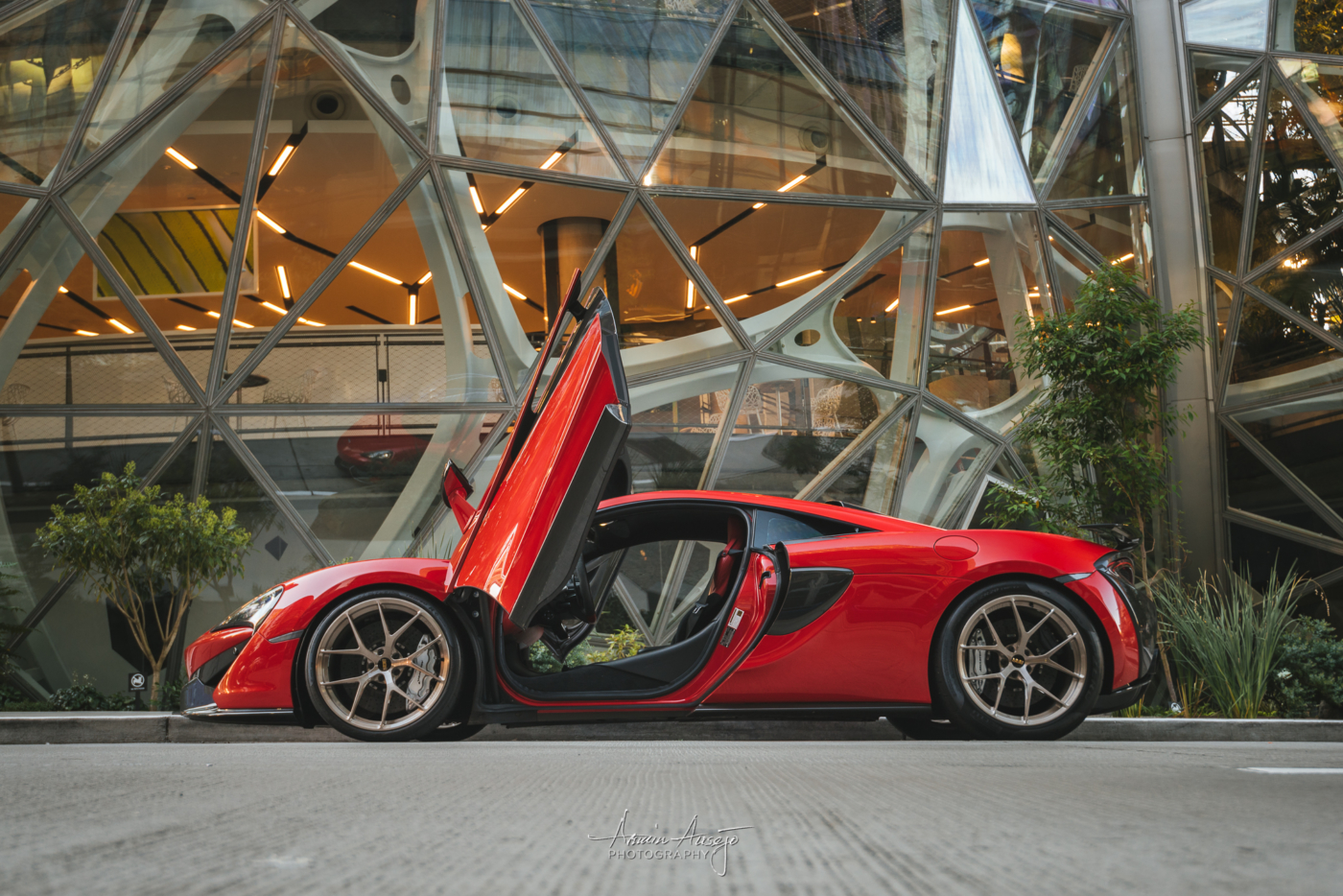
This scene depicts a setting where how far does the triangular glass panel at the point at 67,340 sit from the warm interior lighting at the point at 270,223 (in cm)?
153

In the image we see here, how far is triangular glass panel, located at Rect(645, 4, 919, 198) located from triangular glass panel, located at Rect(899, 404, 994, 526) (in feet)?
8.88

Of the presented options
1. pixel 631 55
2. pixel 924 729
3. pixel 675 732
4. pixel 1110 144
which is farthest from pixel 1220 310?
pixel 675 732

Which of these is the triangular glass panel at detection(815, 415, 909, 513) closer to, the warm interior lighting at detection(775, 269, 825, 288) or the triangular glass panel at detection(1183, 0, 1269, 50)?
the warm interior lighting at detection(775, 269, 825, 288)

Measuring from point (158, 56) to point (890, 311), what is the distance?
783cm

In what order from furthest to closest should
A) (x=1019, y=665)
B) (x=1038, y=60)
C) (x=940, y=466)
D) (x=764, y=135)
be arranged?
(x=1038, y=60) < (x=764, y=135) < (x=940, y=466) < (x=1019, y=665)

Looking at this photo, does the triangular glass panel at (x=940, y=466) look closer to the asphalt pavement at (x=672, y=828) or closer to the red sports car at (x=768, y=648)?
the red sports car at (x=768, y=648)

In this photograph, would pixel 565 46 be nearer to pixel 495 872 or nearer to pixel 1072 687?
pixel 1072 687

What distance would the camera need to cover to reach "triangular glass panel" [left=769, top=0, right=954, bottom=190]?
32.0ft

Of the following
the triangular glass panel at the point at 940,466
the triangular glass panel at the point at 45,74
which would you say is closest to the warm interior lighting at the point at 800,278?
the triangular glass panel at the point at 940,466

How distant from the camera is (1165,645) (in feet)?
21.6

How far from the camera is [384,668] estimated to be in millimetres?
3883

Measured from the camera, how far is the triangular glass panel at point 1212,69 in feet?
35.6

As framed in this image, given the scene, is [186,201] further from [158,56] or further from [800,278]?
[800,278]

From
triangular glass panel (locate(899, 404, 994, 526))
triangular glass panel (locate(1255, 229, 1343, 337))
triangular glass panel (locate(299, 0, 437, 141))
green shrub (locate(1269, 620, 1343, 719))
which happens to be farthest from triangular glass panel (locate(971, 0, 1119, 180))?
triangular glass panel (locate(299, 0, 437, 141))
